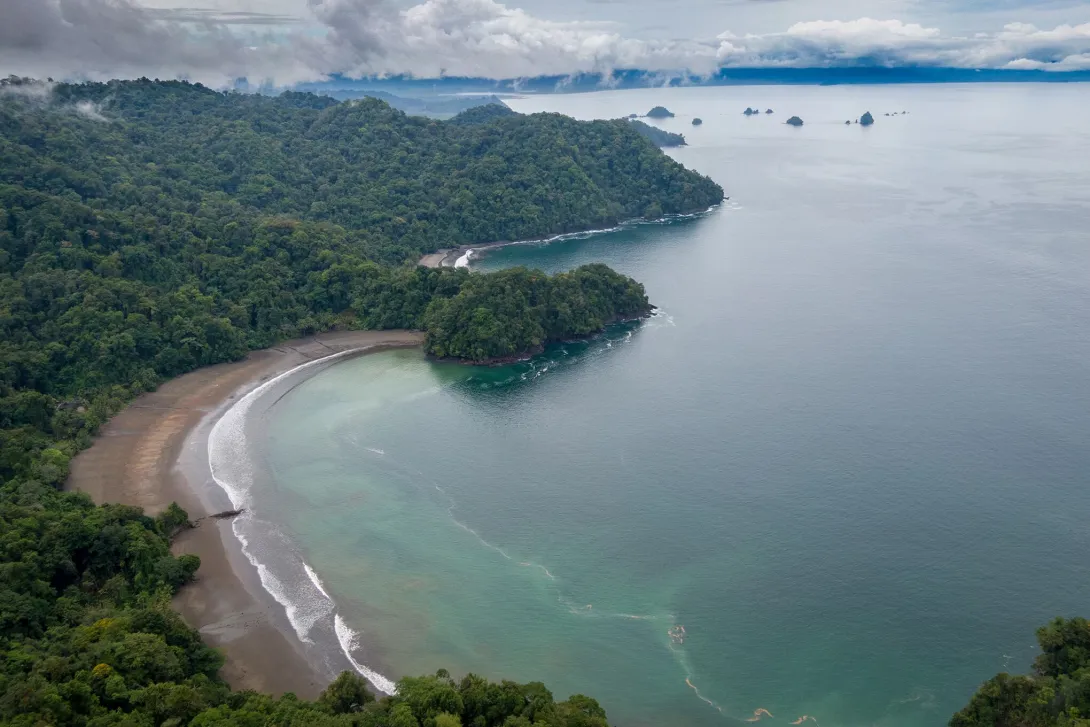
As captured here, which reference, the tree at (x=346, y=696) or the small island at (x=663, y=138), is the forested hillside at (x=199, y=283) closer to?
the tree at (x=346, y=696)

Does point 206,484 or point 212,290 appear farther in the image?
point 212,290

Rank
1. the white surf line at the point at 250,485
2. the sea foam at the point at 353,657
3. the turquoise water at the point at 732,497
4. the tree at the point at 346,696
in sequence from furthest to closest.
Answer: the white surf line at the point at 250,485 → the turquoise water at the point at 732,497 → the sea foam at the point at 353,657 → the tree at the point at 346,696

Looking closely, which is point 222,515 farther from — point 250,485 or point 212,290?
point 212,290

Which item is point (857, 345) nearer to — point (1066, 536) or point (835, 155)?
point (1066, 536)

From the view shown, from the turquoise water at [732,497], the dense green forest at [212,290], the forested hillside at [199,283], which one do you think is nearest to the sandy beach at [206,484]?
the dense green forest at [212,290]

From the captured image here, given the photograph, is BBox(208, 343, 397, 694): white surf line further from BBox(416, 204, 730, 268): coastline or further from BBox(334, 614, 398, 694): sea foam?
BBox(416, 204, 730, 268): coastline

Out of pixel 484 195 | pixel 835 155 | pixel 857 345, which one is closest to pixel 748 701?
pixel 857 345

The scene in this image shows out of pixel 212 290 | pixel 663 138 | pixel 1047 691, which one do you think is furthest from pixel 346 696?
pixel 663 138
